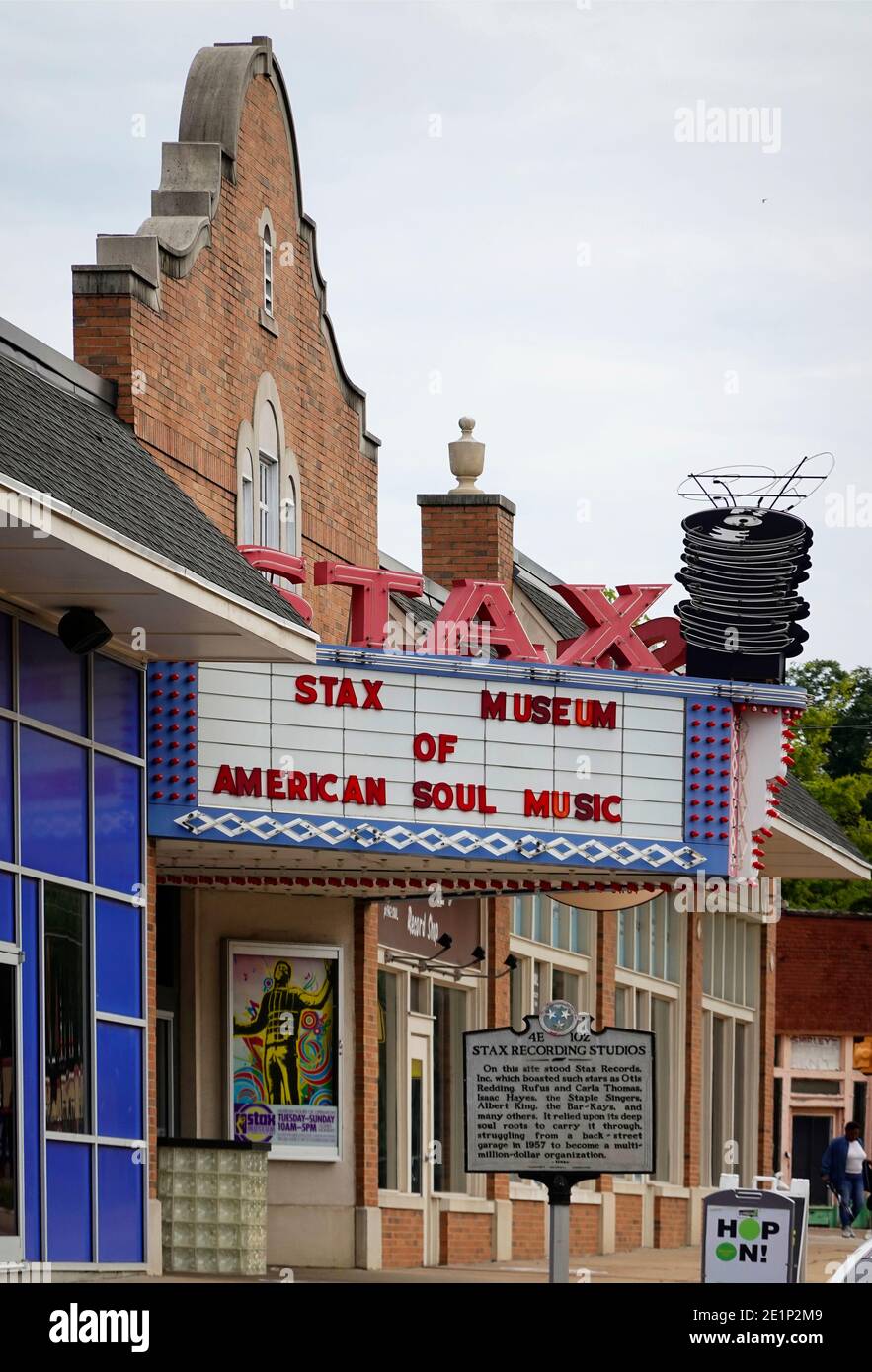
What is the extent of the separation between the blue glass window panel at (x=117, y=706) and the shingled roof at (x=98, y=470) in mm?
1074

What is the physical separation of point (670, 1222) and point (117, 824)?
58.1ft

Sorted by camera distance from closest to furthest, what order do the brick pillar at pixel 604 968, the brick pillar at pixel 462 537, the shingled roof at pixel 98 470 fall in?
the shingled roof at pixel 98 470 < the brick pillar at pixel 462 537 < the brick pillar at pixel 604 968

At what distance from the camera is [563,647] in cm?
2272

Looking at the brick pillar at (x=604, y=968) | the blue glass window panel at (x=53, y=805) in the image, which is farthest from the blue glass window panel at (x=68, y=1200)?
the brick pillar at (x=604, y=968)

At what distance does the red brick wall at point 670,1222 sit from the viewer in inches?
1347

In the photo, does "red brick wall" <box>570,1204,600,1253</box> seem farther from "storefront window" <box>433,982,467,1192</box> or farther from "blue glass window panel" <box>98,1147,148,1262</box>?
"blue glass window panel" <box>98,1147,148,1262</box>

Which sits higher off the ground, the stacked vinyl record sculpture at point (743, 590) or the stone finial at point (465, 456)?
the stone finial at point (465, 456)

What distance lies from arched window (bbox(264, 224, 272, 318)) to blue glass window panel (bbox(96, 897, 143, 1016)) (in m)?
6.55

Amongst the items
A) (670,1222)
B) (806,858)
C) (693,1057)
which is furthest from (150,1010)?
(693,1057)

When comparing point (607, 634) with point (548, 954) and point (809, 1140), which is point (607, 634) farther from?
point (809, 1140)

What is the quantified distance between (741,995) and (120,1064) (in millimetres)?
21236

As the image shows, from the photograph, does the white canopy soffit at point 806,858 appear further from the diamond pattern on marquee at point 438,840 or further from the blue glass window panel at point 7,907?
the blue glass window panel at point 7,907
